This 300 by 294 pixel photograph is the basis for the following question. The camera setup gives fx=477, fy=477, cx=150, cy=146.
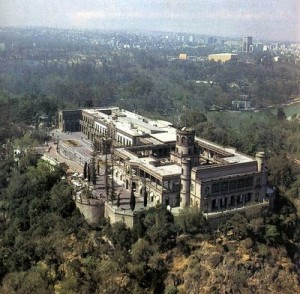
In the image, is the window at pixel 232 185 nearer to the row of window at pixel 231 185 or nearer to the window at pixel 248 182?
the row of window at pixel 231 185

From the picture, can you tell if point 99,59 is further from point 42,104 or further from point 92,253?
point 92,253

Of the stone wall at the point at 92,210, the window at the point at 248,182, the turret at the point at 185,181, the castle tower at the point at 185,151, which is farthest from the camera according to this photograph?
the window at the point at 248,182

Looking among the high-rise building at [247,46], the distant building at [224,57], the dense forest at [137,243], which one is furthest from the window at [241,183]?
the high-rise building at [247,46]

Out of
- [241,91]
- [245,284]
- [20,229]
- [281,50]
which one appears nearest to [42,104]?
[20,229]

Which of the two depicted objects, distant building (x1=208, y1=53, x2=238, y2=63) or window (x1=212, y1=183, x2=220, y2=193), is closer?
window (x1=212, y1=183, x2=220, y2=193)

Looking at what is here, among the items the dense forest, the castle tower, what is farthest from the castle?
the dense forest

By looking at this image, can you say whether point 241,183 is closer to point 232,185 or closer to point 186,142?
point 232,185

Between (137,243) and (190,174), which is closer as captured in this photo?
(137,243)

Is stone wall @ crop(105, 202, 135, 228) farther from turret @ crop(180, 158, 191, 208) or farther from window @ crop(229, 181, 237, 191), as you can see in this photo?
window @ crop(229, 181, 237, 191)

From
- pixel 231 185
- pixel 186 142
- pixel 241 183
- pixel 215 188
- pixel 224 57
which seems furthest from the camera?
pixel 224 57

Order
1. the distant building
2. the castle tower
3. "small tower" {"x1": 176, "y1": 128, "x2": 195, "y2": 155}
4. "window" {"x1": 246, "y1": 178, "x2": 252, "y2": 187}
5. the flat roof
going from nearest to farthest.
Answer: the castle tower, the flat roof, "window" {"x1": 246, "y1": 178, "x2": 252, "y2": 187}, "small tower" {"x1": 176, "y1": 128, "x2": 195, "y2": 155}, the distant building

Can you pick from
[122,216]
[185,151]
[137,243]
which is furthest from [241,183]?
[137,243]
